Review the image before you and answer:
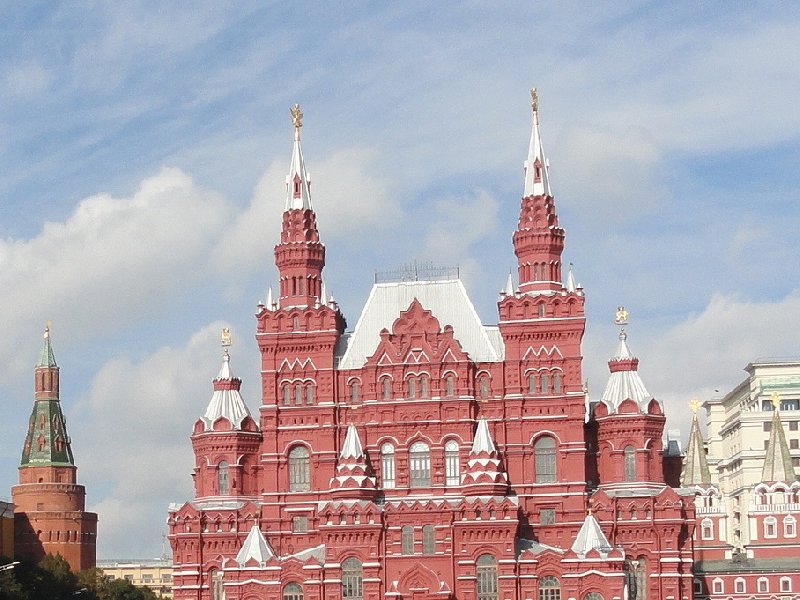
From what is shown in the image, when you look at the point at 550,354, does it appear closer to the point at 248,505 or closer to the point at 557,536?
the point at 557,536

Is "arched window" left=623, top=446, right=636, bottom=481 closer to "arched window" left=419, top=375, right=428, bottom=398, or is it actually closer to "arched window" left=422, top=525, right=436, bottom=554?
"arched window" left=422, top=525, right=436, bottom=554

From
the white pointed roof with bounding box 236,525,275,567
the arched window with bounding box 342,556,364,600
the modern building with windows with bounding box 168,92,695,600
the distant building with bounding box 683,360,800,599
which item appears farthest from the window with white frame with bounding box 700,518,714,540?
the white pointed roof with bounding box 236,525,275,567

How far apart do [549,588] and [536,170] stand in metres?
27.0

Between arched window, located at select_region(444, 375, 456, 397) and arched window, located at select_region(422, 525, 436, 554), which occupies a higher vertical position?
arched window, located at select_region(444, 375, 456, 397)

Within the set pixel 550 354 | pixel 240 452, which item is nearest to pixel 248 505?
pixel 240 452

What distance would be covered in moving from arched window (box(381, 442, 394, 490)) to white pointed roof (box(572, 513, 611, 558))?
12437 millimetres

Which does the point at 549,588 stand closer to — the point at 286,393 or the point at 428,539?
the point at 428,539

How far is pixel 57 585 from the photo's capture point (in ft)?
438

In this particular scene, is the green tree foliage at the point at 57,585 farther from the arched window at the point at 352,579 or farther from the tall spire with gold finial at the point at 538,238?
the tall spire with gold finial at the point at 538,238

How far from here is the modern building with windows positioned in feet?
323

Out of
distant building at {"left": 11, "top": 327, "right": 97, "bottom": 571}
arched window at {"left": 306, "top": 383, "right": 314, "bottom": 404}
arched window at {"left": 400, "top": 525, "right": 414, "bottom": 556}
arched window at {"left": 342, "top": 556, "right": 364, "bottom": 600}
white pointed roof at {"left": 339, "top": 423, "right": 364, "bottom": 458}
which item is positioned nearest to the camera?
arched window at {"left": 342, "top": 556, "right": 364, "bottom": 600}

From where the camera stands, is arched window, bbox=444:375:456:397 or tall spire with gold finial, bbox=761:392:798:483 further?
tall spire with gold finial, bbox=761:392:798:483

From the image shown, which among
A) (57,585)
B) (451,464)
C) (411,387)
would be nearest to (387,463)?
(451,464)

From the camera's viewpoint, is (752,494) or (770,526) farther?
(752,494)
